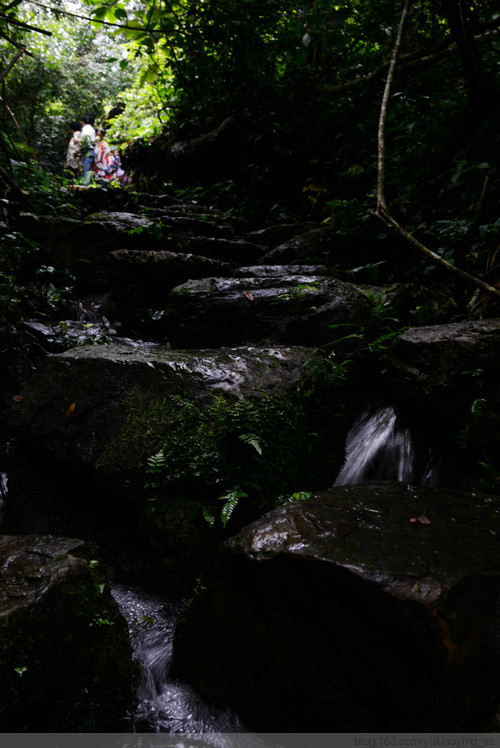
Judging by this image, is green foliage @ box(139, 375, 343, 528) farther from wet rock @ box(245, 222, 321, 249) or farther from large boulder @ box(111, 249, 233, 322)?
Answer: wet rock @ box(245, 222, 321, 249)

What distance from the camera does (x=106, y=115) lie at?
1551cm

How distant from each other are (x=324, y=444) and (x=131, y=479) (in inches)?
59.8

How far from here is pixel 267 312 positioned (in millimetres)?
4340

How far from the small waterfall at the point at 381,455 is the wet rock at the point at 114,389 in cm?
87

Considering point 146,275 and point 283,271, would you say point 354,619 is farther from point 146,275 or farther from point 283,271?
point 146,275

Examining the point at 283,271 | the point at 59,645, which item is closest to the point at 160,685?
the point at 59,645

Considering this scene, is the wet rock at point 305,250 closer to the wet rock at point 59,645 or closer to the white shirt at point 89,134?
the wet rock at point 59,645

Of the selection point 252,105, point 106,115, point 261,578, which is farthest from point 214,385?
point 106,115

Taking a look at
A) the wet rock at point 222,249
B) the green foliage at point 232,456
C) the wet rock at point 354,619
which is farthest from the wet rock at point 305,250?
the wet rock at point 354,619

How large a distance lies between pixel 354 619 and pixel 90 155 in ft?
48.0

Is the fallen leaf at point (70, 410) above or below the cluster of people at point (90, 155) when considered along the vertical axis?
below

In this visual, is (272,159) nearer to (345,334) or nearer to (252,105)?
(252,105)

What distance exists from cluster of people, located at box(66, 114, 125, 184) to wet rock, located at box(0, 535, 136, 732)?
12.5 meters

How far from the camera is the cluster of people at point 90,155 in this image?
1239 centimetres
